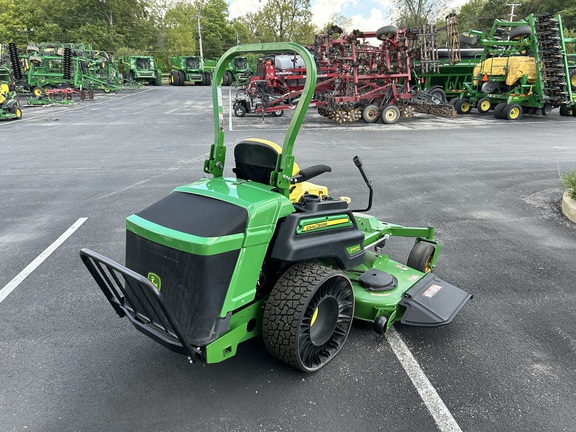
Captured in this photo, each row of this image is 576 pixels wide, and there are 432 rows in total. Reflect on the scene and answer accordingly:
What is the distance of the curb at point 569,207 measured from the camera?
5910 mm

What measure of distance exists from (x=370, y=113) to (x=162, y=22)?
194 ft

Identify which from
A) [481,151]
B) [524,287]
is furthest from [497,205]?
[481,151]

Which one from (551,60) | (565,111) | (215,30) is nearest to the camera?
(551,60)

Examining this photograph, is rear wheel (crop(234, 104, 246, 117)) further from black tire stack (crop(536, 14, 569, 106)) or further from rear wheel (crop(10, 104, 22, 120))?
black tire stack (crop(536, 14, 569, 106))

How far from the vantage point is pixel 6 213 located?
20.9ft

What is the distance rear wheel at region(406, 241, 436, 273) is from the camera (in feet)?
13.5

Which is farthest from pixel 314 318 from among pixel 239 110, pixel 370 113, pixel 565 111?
pixel 565 111

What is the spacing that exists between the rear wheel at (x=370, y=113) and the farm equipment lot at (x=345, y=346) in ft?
26.3

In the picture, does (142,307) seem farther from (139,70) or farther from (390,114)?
(139,70)

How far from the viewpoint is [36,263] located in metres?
4.69

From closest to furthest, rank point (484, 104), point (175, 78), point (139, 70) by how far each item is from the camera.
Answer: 1. point (484, 104)
2. point (139, 70)
3. point (175, 78)

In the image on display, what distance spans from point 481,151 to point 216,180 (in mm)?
9319

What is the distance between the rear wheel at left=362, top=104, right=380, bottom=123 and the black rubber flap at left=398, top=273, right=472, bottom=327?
44.7 ft

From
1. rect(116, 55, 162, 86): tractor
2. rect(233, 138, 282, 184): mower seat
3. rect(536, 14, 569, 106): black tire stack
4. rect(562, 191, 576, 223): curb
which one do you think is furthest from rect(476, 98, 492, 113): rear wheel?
rect(116, 55, 162, 86): tractor
